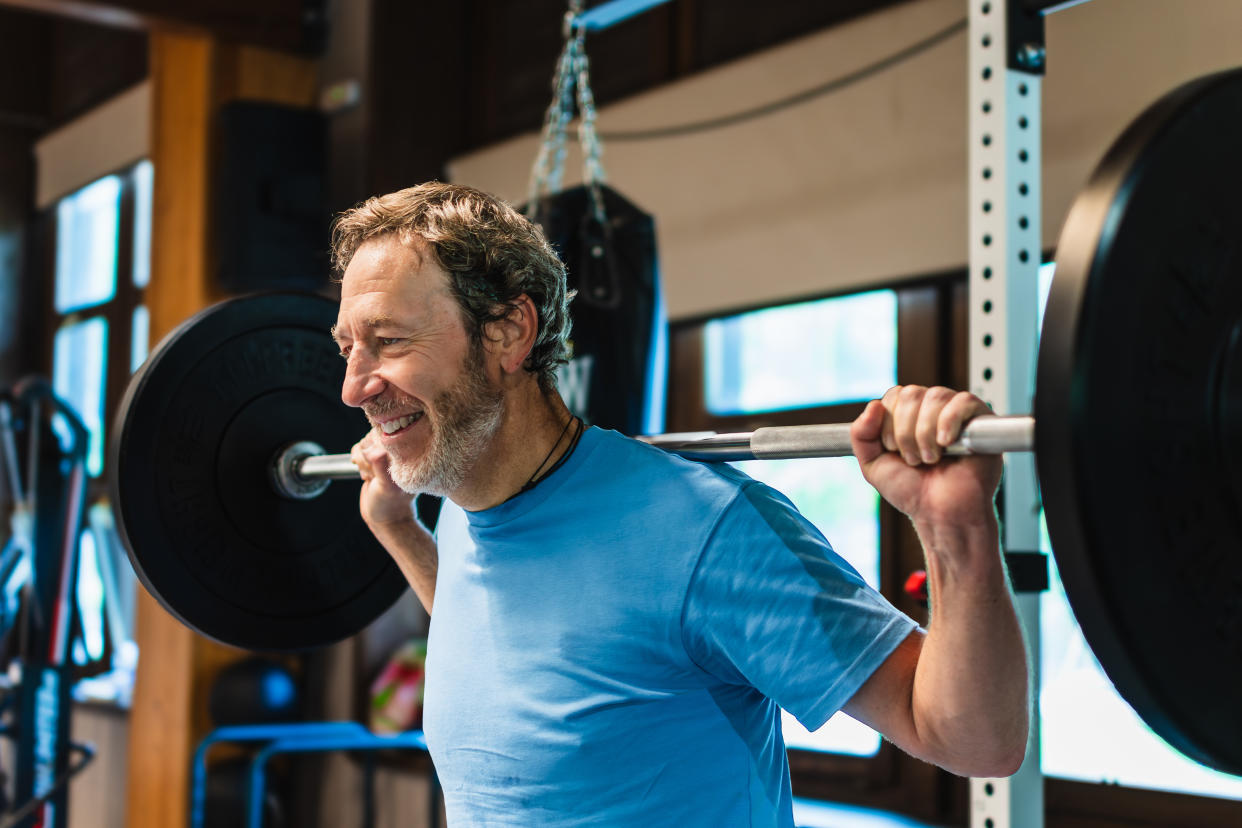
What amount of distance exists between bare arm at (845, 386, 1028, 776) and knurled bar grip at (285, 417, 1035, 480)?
→ 2 cm

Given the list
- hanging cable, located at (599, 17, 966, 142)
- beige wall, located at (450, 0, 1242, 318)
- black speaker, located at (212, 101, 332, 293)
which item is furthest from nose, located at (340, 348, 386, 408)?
black speaker, located at (212, 101, 332, 293)

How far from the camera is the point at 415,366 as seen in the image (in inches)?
53.2

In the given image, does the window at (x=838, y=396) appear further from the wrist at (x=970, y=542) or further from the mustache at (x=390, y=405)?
the wrist at (x=970, y=542)

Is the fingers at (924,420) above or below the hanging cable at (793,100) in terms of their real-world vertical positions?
below

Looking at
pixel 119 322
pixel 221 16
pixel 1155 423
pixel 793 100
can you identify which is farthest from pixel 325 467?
pixel 119 322

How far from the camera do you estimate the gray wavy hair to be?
4.55ft

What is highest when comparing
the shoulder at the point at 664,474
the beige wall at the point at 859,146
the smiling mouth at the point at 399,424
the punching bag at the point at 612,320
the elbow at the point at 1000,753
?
the beige wall at the point at 859,146

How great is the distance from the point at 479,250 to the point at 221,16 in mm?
3495

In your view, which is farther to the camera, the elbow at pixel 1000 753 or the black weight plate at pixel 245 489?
the black weight plate at pixel 245 489

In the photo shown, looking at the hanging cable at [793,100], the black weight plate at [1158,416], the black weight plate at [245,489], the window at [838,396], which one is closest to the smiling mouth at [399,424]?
the black weight plate at [245,489]

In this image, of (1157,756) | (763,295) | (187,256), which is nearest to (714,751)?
(1157,756)

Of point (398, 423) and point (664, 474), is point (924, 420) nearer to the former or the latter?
point (664, 474)

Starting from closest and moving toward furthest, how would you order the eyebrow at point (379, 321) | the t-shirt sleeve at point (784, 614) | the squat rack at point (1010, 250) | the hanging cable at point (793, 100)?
the t-shirt sleeve at point (784, 614) < the eyebrow at point (379, 321) < the squat rack at point (1010, 250) < the hanging cable at point (793, 100)

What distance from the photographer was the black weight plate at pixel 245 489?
5.70ft
